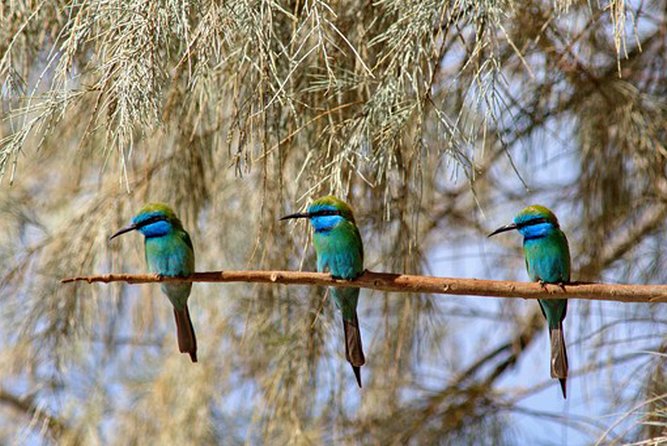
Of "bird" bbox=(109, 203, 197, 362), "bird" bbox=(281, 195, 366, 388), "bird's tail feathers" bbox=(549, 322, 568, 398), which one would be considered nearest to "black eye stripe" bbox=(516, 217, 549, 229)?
"bird's tail feathers" bbox=(549, 322, 568, 398)

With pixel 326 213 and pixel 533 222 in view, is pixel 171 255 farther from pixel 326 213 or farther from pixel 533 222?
pixel 533 222

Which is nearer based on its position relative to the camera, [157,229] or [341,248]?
[341,248]

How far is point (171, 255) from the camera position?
226 cm

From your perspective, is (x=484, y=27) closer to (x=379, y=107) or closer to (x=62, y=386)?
(x=379, y=107)

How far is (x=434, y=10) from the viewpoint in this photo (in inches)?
82.1

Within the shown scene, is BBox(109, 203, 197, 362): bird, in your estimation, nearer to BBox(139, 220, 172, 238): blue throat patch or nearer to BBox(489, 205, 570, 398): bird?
BBox(139, 220, 172, 238): blue throat patch

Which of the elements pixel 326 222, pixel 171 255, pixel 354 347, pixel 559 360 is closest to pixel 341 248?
pixel 326 222

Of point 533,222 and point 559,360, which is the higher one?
point 533,222

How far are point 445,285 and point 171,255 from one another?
0.61 metres

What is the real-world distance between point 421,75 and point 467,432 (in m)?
1.31

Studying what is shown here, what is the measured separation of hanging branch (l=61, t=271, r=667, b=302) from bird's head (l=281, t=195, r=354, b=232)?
183mm

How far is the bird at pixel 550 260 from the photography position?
219 centimetres

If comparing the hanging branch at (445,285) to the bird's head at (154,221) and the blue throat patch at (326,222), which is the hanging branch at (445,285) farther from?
the bird's head at (154,221)

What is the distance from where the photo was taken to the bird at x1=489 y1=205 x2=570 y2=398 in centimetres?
219
